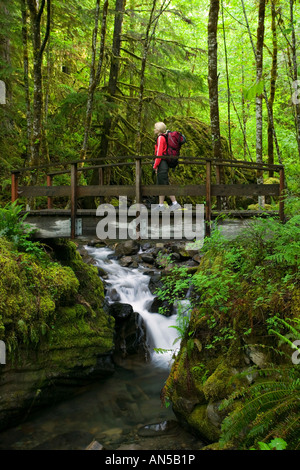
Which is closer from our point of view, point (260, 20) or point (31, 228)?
point (31, 228)

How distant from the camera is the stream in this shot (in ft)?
19.1

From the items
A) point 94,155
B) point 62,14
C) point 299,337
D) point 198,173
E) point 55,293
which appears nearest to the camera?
point 299,337

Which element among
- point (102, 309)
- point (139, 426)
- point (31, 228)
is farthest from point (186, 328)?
point (31, 228)

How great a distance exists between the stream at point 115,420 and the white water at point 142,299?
18cm

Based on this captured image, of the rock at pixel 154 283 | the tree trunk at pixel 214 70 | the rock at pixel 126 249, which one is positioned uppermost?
the tree trunk at pixel 214 70

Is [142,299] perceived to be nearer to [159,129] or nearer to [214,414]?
[159,129]

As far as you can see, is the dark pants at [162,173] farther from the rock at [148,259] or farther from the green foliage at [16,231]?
the rock at [148,259]

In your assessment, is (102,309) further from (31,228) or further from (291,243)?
(291,243)

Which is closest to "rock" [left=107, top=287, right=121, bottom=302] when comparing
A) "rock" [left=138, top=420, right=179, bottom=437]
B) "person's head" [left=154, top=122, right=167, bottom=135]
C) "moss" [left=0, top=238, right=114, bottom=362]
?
"moss" [left=0, top=238, right=114, bottom=362]

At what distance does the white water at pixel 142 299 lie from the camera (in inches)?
372

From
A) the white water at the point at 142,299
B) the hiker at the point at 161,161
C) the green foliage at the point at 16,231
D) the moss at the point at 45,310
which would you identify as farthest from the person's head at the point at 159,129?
the white water at the point at 142,299

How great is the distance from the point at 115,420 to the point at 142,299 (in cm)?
481

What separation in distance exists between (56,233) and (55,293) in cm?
167

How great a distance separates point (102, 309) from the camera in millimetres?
9383
